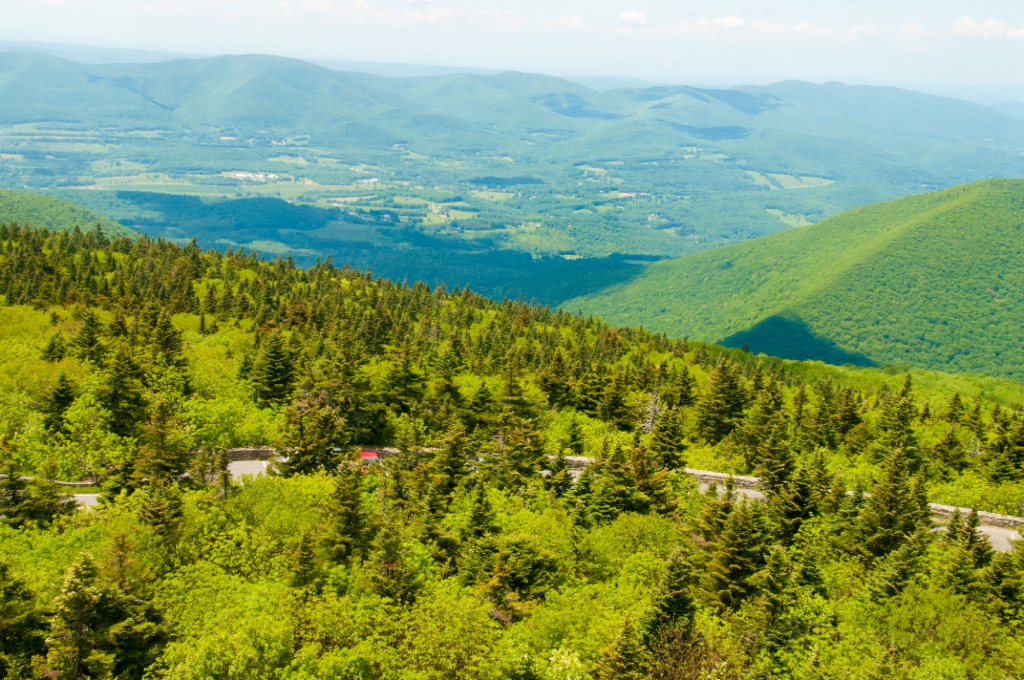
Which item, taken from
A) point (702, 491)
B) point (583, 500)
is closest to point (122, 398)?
point (583, 500)

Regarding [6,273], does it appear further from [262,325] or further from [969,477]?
[969,477]

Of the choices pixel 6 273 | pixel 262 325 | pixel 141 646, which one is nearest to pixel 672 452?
pixel 141 646

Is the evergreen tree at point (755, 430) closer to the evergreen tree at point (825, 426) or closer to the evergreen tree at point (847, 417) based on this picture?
the evergreen tree at point (825, 426)

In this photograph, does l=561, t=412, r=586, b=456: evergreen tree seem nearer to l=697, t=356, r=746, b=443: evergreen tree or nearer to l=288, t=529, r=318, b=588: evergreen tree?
l=697, t=356, r=746, b=443: evergreen tree

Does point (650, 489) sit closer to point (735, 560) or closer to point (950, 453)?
point (735, 560)

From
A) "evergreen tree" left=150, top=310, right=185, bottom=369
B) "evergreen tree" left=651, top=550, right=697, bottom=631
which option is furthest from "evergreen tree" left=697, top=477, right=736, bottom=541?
"evergreen tree" left=150, top=310, right=185, bottom=369

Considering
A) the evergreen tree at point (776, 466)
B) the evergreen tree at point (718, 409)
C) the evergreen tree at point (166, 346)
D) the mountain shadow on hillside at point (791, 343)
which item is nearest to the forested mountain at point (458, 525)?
the evergreen tree at point (776, 466)
